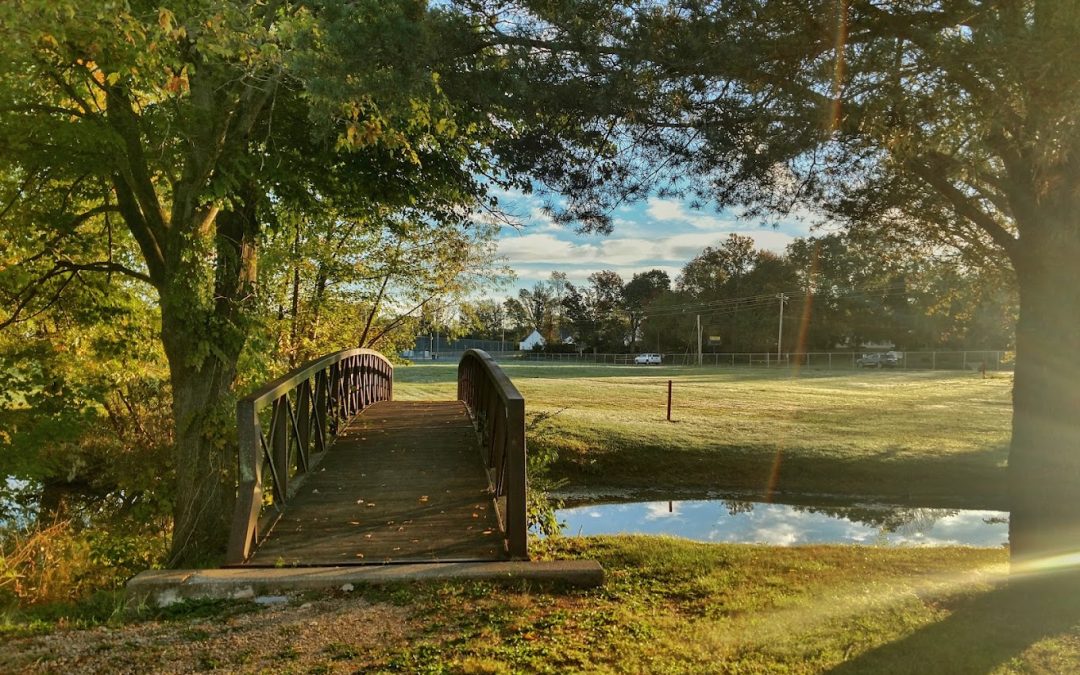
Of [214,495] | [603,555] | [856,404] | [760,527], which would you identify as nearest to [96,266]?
[214,495]

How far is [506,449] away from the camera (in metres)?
5.52

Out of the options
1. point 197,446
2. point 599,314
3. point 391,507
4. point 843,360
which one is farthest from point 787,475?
point 599,314

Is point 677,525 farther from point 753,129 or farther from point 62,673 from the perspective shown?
point 62,673

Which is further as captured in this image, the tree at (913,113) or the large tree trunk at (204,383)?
the large tree trunk at (204,383)

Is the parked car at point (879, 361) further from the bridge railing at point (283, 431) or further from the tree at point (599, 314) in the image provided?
the bridge railing at point (283, 431)

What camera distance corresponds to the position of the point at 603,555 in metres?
5.77

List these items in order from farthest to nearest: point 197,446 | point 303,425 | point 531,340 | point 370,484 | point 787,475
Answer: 1. point 531,340
2. point 787,475
3. point 197,446
4. point 303,425
5. point 370,484

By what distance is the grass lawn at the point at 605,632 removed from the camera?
10.4ft

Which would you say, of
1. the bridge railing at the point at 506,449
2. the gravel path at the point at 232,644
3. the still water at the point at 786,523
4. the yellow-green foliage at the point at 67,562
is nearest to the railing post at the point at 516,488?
the bridge railing at the point at 506,449

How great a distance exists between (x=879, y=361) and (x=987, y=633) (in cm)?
5396

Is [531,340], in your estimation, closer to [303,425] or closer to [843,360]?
[843,360]

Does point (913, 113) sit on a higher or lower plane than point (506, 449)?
higher

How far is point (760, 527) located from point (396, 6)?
31.2ft

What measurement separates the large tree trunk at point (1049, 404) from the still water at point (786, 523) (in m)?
4.47
